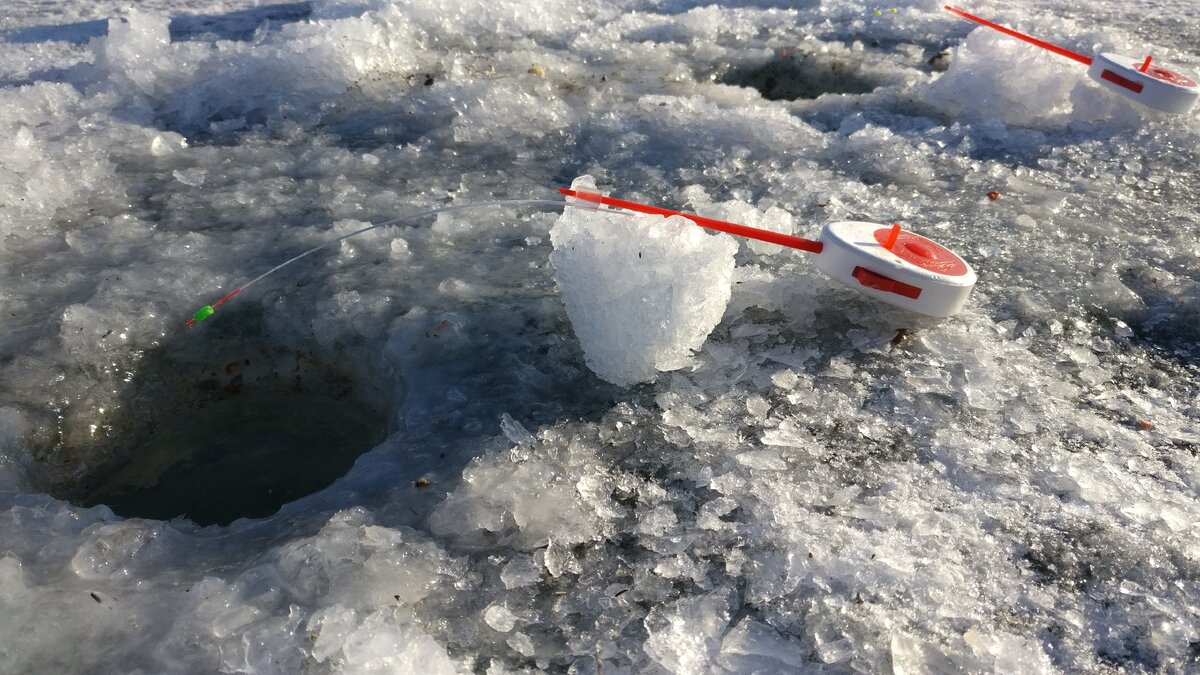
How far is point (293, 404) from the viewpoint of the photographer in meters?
3.00

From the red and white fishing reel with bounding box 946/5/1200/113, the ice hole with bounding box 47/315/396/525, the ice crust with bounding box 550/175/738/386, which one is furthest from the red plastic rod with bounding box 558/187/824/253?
the red and white fishing reel with bounding box 946/5/1200/113

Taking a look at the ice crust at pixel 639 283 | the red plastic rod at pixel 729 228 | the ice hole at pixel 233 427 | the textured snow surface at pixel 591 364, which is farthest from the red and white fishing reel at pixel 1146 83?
the ice hole at pixel 233 427

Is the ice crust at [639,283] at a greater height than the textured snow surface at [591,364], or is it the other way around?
the ice crust at [639,283]

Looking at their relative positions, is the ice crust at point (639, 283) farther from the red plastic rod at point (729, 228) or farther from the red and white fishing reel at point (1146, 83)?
the red and white fishing reel at point (1146, 83)

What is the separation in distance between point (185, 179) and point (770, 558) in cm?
299

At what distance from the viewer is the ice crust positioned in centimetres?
241

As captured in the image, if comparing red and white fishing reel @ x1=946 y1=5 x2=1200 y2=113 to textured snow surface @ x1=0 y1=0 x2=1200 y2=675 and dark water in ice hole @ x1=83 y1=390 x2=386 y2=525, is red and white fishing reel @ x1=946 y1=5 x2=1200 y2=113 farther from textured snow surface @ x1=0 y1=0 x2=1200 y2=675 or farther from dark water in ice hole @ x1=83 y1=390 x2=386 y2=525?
dark water in ice hole @ x1=83 y1=390 x2=386 y2=525

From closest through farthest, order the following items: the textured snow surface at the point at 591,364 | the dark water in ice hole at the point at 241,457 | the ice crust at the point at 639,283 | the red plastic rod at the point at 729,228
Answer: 1. the textured snow surface at the point at 591,364
2. the ice crust at the point at 639,283
3. the red plastic rod at the point at 729,228
4. the dark water in ice hole at the point at 241,457

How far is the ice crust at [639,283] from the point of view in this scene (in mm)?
2410

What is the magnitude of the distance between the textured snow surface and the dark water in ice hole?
0.05 m

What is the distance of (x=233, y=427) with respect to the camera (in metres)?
2.99

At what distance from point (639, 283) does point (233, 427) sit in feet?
5.16

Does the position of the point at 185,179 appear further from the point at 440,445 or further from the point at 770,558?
the point at 770,558

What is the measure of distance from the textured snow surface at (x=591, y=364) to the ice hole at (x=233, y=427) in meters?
0.02
